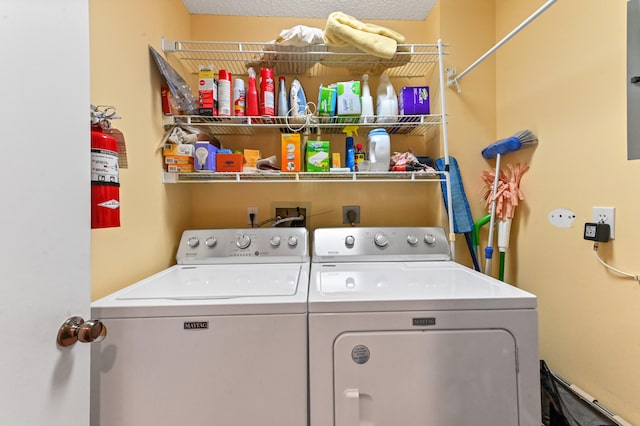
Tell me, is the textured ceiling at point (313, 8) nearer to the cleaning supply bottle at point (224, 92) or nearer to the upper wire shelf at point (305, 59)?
the upper wire shelf at point (305, 59)

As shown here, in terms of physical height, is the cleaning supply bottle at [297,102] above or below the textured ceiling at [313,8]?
below

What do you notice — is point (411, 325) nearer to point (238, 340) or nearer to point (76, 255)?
point (238, 340)

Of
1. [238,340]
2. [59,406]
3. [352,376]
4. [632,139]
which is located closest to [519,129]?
[632,139]

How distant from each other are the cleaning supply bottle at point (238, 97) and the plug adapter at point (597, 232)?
175cm

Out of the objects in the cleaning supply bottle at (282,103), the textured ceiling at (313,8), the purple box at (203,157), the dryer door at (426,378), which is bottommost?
the dryer door at (426,378)

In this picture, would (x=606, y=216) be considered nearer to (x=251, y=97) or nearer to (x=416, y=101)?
(x=416, y=101)

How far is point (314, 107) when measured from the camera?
166cm

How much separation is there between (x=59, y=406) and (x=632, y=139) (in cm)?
192

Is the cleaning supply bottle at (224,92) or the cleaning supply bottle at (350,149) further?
the cleaning supply bottle at (350,149)

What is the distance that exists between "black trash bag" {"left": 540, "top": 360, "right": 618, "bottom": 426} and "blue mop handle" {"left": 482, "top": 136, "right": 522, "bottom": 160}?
1099 millimetres

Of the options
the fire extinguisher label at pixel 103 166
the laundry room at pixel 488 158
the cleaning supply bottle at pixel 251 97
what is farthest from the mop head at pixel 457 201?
the fire extinguisher label at pixel 103 166

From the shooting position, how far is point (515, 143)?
144cm

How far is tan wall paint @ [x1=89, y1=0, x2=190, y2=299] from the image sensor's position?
997mm

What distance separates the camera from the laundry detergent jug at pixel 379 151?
1.53m
